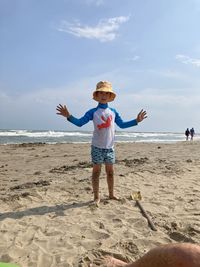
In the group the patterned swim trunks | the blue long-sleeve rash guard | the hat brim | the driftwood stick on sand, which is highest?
the hat brim

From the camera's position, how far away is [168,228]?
448 cm

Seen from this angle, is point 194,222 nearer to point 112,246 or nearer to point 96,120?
point 112,246

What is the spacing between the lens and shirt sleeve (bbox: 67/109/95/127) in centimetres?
564

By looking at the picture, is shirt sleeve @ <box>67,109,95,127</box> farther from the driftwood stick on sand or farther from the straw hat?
the driftwood stick on sand

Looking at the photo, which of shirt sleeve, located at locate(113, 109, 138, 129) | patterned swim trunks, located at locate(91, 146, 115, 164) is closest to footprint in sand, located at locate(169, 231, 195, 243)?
patterned swim trunks, located at locate(91, 146, 115, 164)

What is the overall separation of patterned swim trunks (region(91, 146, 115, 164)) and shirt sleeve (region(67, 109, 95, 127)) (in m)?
0.44

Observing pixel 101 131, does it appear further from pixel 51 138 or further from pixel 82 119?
pixel 51 138

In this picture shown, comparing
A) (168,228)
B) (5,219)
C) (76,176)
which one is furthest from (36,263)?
(76,176)

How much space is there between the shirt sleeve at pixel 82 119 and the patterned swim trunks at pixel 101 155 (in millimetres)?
443

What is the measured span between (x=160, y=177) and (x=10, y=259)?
490 cm

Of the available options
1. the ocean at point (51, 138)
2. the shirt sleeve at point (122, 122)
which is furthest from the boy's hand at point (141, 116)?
the ocean at point (51, 138)

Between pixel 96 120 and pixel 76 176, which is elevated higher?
pixel 96 120

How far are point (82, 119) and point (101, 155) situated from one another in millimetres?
636

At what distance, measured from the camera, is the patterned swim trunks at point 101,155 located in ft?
18.9
